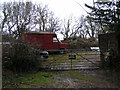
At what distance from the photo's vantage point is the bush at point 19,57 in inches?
210

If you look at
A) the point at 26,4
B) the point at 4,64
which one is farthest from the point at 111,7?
the point at 26,4

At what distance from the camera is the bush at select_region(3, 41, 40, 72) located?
17.5ft

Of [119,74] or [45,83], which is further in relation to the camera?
[119,74]

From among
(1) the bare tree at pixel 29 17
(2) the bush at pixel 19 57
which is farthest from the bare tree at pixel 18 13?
(2) the bush at pixel 19 57

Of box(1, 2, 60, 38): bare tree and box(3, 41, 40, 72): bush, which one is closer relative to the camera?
box(3, 41, 40, 72): bush

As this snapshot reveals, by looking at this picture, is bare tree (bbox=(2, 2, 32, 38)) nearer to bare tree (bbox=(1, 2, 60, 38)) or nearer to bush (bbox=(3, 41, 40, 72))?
bare tree (bbox=(1, 2, 60, 38))

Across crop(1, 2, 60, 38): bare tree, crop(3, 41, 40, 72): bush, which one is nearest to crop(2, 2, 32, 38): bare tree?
crop(1, 2, 60, 38): bare tree

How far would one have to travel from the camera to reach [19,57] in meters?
5.55

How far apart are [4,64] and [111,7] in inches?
222

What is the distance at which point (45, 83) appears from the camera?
4.47 metres

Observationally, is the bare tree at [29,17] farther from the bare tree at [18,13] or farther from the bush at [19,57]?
the bush at [19,57]

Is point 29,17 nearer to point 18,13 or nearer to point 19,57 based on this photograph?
point 18,13

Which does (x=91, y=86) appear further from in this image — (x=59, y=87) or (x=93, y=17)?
(x=93, y=17)

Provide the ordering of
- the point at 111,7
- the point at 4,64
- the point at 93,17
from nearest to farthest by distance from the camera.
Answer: the point at 4,64 → the point at 111,7 → the point at 93,17
